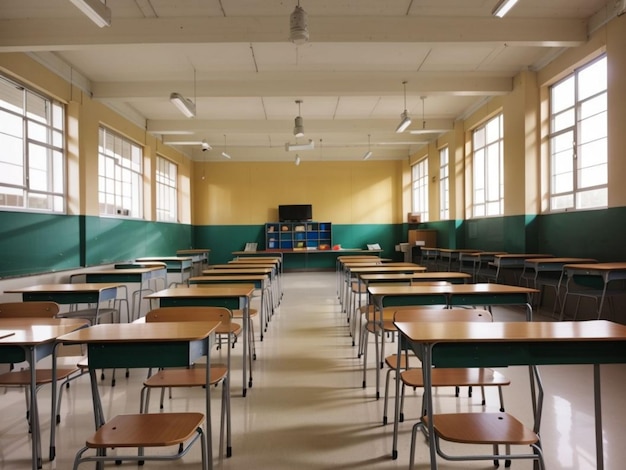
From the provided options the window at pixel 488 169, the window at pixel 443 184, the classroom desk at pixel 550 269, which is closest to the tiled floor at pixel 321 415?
the classroom desk at pixel 550 269

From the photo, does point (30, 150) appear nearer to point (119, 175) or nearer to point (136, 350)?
point (119, 175)

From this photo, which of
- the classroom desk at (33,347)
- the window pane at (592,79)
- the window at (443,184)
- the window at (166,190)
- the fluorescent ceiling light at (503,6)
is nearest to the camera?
the classroom desk at (33,347)

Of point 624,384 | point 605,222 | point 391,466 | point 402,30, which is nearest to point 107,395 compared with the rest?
point 391,466

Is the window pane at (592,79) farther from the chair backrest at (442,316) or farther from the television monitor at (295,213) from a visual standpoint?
the television monitor at (295,213)

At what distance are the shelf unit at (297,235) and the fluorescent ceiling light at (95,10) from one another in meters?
9.40

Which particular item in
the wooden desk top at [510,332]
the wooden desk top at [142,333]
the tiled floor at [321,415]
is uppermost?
the wooden desk top at [510,332]

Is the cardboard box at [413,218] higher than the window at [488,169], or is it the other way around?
the window at [488,169]

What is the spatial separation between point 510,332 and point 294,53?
537 cm

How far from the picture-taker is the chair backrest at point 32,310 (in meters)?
2.69

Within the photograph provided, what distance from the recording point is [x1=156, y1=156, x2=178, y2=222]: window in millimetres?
10633

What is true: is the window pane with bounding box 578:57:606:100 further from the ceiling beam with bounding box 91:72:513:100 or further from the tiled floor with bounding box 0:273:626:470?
the tiled floor with bounding box 0:273:626:470

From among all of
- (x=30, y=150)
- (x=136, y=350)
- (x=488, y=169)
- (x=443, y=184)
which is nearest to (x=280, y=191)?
(x=443, y=184)

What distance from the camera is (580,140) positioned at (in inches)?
225

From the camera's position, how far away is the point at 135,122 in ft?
28.8
